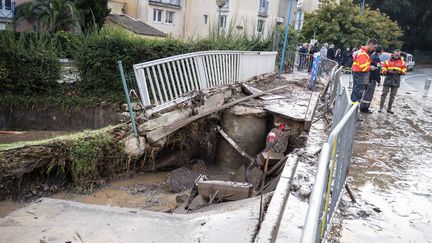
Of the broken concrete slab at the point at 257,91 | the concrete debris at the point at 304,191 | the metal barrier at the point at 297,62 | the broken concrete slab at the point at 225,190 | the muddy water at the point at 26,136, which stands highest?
the metal barrier at the point at 297,62

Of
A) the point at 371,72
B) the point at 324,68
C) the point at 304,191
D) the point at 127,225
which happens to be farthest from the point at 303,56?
the point at 127,225

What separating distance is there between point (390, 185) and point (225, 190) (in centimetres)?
248

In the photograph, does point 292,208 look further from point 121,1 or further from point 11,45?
point 121,1

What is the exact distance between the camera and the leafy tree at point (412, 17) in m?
44.7

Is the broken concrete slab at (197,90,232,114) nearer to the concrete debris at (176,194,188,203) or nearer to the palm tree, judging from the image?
the concrete debris at (176,194,188,203)

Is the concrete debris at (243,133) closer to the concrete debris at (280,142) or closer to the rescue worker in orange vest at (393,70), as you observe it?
the concrete debris at (280,142)

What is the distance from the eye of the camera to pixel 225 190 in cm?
584

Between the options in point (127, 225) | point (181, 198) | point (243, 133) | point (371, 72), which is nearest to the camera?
point (127, 225)

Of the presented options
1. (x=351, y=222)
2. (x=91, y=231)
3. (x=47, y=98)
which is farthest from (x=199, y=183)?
(x=47, y=98)

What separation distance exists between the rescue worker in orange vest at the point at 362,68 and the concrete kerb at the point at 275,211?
4947mm

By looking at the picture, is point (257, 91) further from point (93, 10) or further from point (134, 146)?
point (93, 10)

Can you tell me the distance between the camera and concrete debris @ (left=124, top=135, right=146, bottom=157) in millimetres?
7680

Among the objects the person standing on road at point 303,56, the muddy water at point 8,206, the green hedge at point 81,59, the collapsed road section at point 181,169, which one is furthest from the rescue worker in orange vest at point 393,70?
the muddy water at point 8,206

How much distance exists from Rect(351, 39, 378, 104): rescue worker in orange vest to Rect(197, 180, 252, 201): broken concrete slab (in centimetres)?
475
